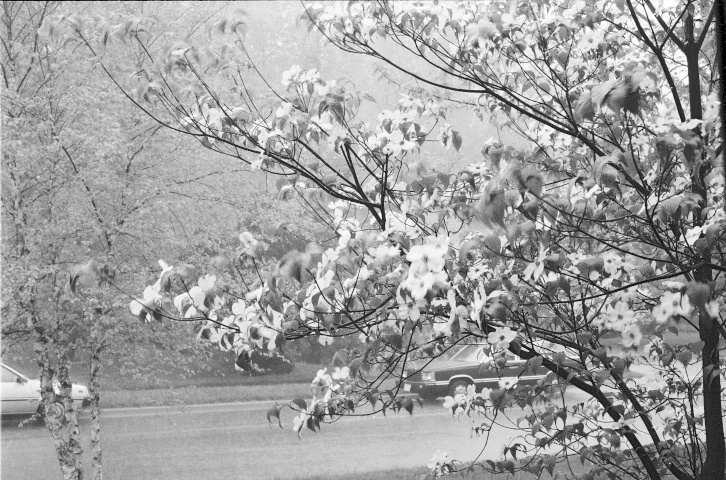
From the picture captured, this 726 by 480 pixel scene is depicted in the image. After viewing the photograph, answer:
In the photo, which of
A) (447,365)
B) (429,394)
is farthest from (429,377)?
(429,394)

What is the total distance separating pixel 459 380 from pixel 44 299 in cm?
628

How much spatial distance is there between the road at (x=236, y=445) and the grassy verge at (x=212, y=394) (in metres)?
0.25

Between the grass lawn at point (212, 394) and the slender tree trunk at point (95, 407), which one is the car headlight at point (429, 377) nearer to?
the grass lawn at point (212, 394)

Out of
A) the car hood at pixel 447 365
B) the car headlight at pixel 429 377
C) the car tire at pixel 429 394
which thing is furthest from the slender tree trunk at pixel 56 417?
the car tire at pixel 429 394

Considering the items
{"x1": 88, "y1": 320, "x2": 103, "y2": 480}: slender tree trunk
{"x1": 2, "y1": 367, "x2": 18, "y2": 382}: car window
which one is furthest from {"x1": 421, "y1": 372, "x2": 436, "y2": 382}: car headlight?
{"x1": 88, "y1": 320, "x2": 103, "y2": 480}: slender tree trunk

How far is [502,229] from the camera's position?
152 cm

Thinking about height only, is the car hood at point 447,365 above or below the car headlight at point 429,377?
above

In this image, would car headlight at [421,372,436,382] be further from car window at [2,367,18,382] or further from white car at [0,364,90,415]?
car window at [2,367,18,382]

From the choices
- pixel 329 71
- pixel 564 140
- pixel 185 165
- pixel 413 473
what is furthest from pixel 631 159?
pixel 329 71

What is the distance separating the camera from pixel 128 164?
472 cm

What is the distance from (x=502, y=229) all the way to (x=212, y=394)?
367 inches

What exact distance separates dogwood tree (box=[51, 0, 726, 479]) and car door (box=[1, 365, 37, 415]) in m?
7.64

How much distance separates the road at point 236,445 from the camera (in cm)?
Answer: 661

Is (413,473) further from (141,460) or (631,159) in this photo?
(631,159)
